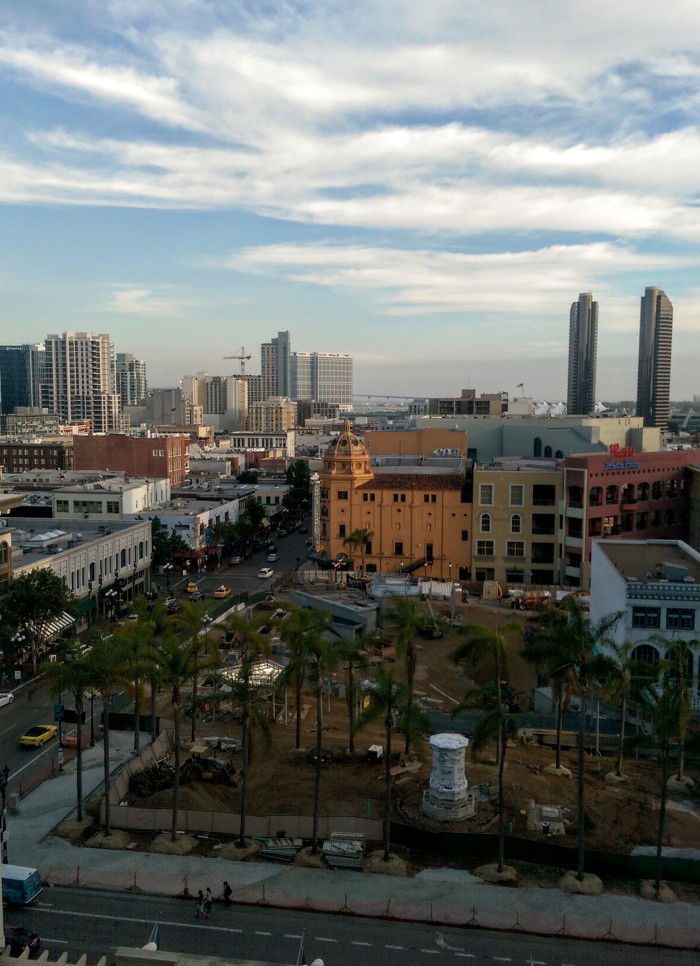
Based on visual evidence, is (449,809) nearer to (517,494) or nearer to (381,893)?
(381,893)

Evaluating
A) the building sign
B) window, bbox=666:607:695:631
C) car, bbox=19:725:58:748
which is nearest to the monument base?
window, bbox=666:607:695:631

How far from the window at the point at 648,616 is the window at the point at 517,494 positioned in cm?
3755

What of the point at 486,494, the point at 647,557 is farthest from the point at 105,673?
the point at 486,494

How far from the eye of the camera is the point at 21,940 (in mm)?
23125

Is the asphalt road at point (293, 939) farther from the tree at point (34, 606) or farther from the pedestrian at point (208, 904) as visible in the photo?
the tree at point (34, 606)

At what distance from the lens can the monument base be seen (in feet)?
107

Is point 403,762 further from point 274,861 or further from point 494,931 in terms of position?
point 494,931

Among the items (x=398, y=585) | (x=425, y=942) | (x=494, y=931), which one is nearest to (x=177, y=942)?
(x=425, y=942)

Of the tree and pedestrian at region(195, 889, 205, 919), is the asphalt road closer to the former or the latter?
pedestrian at region(195, 889, 205, 919)

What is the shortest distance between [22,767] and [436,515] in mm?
51489

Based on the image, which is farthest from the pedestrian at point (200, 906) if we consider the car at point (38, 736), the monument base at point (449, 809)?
the car at point (38, 736)

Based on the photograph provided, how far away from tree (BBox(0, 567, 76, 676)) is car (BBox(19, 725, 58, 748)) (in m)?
9.82

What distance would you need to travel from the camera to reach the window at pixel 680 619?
43.0 m

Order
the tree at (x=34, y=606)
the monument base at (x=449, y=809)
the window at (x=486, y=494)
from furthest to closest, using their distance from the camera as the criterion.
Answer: the window at (x=486, y=494), the tree at (x=34, y=606), the monument base at (x=449, y=809)
